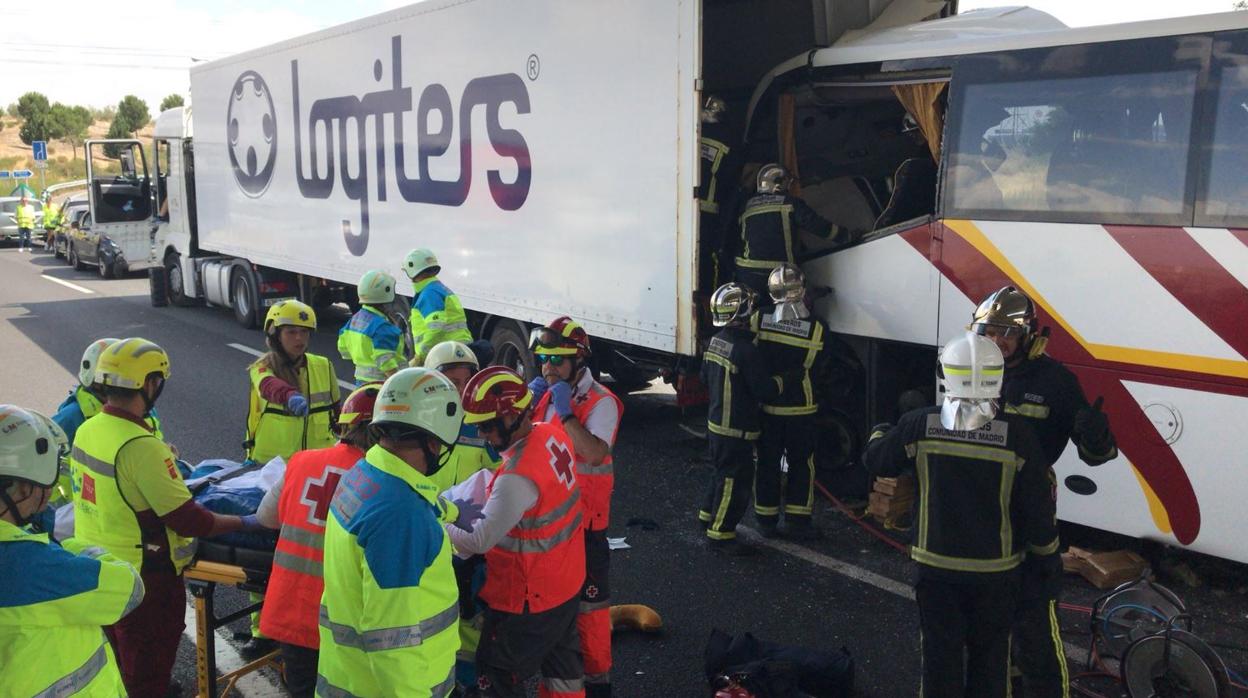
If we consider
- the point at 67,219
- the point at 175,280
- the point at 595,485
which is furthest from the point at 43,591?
the point at 67,219

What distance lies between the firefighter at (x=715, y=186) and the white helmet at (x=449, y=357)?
283 centimetres

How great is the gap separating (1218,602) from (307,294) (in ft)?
42.7

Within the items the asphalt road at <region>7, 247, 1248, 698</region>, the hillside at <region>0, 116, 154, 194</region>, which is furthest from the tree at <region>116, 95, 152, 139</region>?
the asphalt road at <region>7, 247, 1248, 698</region>

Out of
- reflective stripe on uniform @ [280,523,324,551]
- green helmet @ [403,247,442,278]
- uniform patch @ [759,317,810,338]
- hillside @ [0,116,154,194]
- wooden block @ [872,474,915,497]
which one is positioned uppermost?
hillside @ [0,116,154,194]

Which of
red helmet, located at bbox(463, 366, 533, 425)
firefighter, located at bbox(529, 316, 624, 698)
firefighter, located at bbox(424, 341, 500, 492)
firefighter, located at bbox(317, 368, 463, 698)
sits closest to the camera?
firefighter, located at bbox(317, 368, 463, 698)

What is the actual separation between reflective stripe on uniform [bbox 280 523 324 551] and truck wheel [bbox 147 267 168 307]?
16835mm

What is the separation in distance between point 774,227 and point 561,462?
407 cm

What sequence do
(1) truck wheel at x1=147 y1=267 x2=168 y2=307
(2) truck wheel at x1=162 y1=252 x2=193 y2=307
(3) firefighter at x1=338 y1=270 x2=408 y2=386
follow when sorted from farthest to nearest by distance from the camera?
(1) truck wheel at x1=147 y1=267 x2=168 y2=307 < (2) truck wheel at x1=162 y1=252 x2=193 y2=307 < (3) firefighter at x1=338 y1=270 x2=408 y2=386

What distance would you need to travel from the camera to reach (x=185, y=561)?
4238 mm

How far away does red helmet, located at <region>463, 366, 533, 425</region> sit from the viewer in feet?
12.2

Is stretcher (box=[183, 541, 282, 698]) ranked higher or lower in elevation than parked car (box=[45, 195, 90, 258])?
lower

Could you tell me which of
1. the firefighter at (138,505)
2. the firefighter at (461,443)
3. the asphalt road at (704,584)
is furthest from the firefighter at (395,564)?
the asphalt road at (704,584)

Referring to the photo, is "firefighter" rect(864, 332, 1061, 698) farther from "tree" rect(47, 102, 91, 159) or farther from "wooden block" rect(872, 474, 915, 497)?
"tree" rect(47, 102, 91, 159)

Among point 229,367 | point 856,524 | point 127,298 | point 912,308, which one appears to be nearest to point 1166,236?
point 912,308
